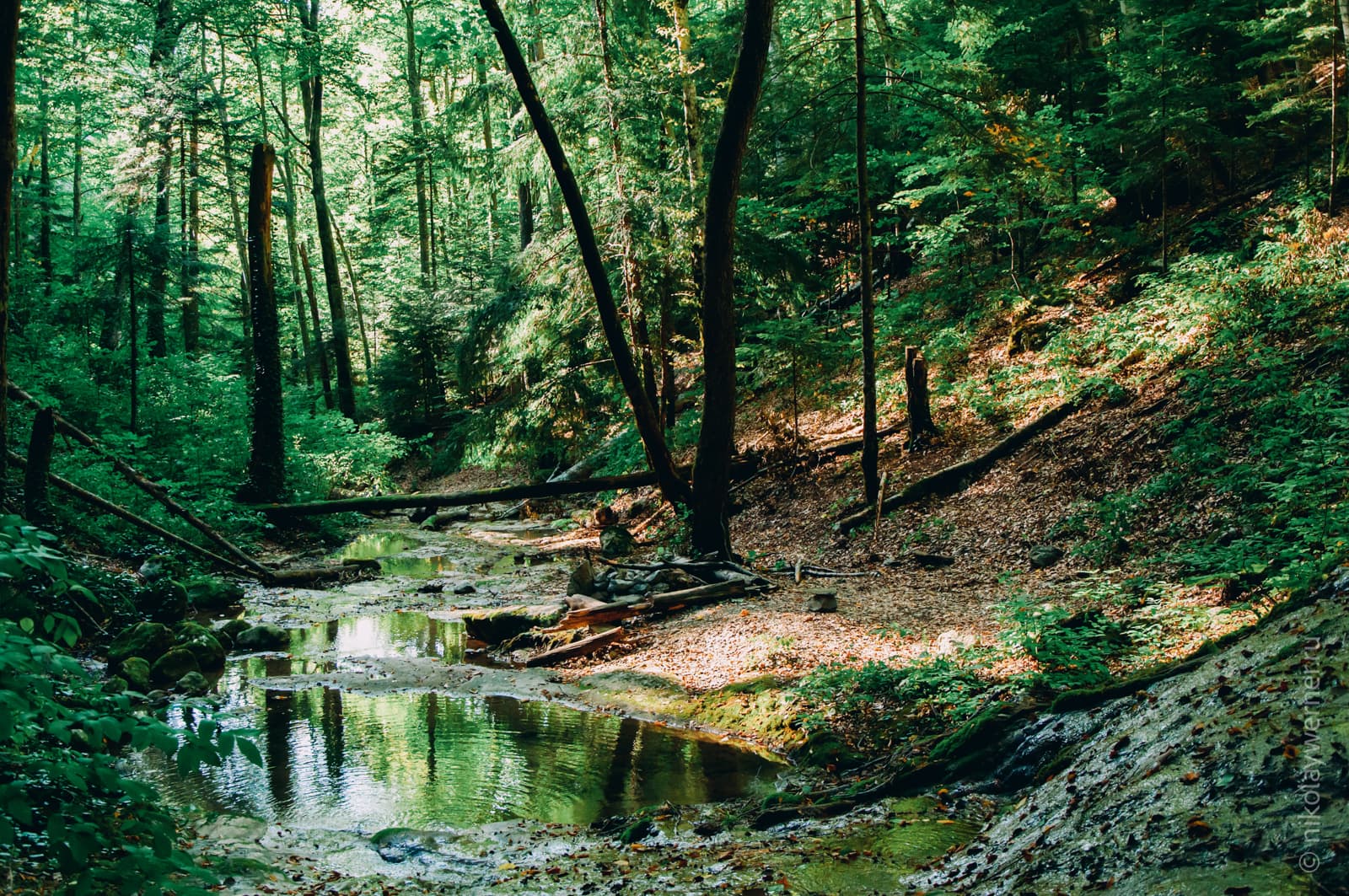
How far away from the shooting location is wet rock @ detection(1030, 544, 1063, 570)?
30.2 ft

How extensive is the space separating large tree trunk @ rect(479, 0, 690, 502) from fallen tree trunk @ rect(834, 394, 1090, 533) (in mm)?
3104

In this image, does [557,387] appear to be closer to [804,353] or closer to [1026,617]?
[804,353]

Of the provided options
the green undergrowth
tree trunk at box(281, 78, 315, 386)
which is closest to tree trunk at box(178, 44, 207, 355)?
tree trunk at box(281, 78, 315, 386)

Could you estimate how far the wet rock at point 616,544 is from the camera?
1392cm

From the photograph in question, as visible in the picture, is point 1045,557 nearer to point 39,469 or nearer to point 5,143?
point 5,143

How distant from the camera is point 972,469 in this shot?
40.0ft

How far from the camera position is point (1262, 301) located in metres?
10.8

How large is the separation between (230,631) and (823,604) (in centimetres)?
725

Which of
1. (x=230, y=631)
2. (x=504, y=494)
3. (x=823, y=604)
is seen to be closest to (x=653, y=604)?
(x=823, y=604)

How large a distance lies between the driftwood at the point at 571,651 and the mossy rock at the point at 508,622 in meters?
0.64

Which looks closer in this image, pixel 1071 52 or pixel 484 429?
pixel 484 429

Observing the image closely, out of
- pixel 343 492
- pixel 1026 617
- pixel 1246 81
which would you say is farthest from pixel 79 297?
pixel 1246 81

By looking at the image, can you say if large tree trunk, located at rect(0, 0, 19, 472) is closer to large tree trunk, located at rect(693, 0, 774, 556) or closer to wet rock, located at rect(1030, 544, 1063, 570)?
large tree trunk, located at rect(693, 0, 774, 556)

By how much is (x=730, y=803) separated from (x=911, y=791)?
4.15ft
